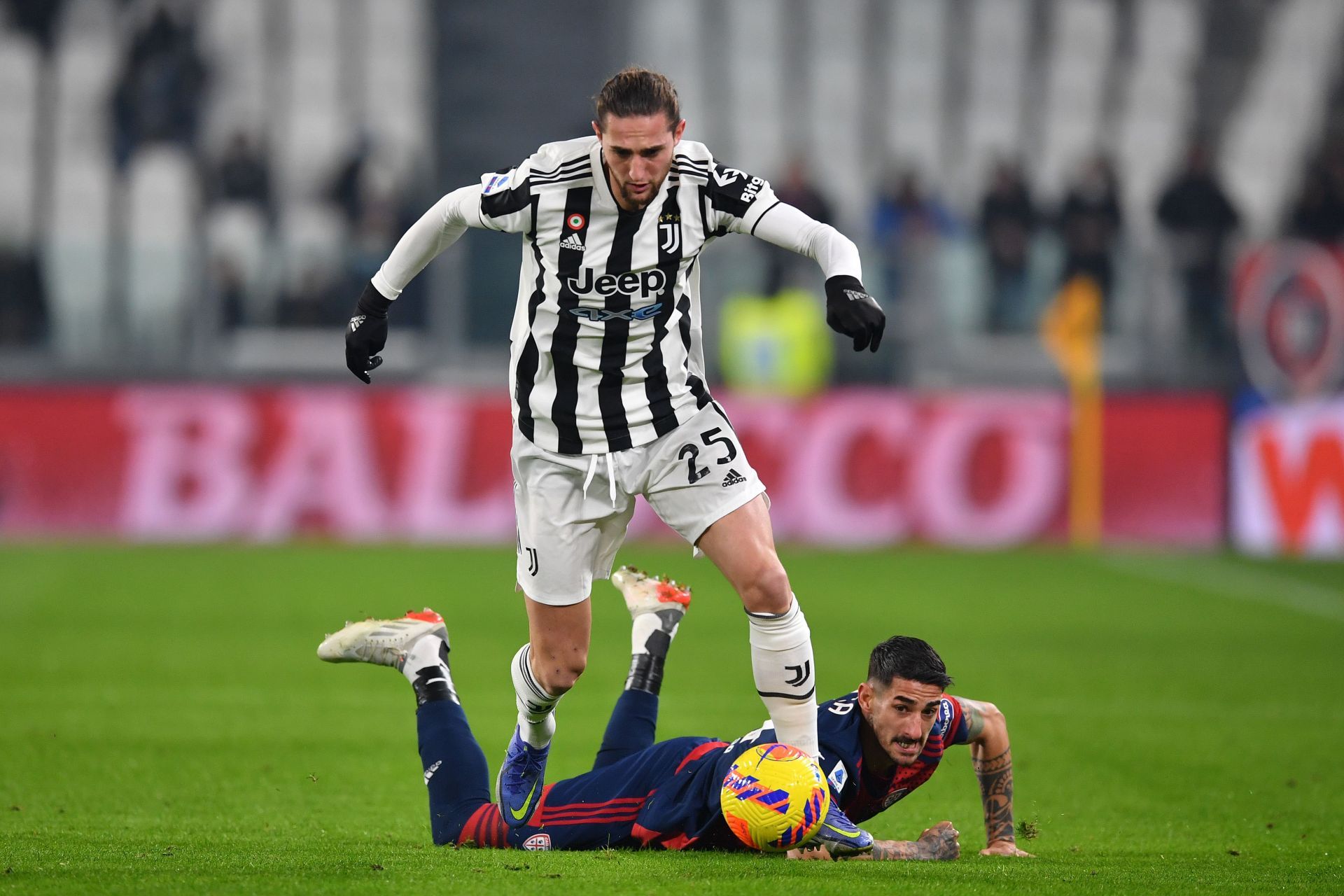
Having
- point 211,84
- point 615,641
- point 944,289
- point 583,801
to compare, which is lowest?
point 615,641

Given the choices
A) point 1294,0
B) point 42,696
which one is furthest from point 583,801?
point 1294,0

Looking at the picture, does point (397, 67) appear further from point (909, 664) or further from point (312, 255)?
point (909, 664)

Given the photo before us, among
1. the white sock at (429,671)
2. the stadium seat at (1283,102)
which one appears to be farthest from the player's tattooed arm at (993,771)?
the stadium seat at (1283,102)

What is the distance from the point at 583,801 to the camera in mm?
5094

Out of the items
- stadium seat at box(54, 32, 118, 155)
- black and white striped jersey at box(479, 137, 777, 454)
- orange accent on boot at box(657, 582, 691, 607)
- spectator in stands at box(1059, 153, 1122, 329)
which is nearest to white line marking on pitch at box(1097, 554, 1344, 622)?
spectator in stands at box(1059, 153, 1122, 329)

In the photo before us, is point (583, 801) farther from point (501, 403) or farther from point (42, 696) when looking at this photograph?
point (501, 403)

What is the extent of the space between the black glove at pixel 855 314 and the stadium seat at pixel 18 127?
15.5m

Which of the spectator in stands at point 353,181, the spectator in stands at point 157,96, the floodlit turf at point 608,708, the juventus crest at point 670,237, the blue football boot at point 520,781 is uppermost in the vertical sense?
the spectator in stands at point 157,96

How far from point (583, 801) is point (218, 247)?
1200 cm

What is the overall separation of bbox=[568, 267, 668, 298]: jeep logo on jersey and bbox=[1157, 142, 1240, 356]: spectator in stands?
12.6 meters

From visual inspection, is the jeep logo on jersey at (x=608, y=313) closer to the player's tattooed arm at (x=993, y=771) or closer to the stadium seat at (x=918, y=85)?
the player's tattooed arm at (x=993, y=771)

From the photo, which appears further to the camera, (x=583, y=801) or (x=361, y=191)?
(x=361, y=191)

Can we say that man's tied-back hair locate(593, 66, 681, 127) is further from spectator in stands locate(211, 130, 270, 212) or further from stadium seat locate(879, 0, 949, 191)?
stadium seat locate(879, 0, 949, 191)

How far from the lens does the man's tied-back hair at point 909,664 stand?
484cm
